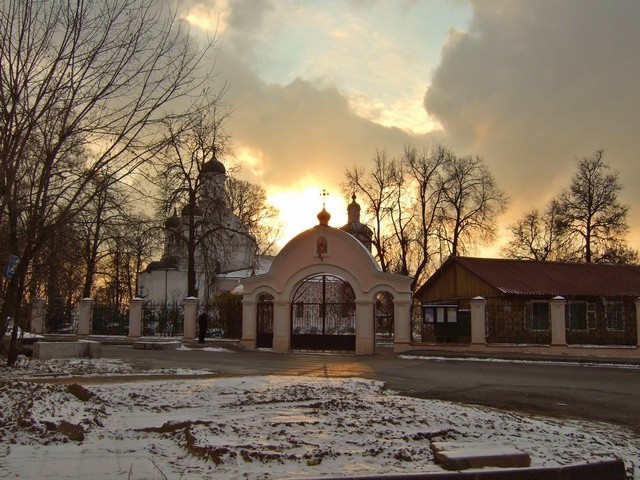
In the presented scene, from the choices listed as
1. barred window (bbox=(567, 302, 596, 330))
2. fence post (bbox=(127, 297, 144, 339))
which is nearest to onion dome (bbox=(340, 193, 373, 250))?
barred window (bbox=(567, 302, 596, 330))

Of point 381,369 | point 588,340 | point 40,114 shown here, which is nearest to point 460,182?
point 588,340

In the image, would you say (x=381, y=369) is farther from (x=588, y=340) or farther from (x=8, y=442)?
(x=588, y=340)

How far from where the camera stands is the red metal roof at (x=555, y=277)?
30781 mm

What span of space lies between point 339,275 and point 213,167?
13.6 m

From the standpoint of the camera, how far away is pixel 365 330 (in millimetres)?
24219

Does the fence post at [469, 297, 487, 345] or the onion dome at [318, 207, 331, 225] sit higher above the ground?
the onion dome at [318, 207, 331, 225]

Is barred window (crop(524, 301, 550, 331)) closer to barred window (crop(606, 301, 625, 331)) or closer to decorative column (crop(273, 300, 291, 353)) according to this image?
barred window (crop(606, 301, 625, 331))

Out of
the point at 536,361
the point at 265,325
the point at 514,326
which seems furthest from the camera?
the point at 514,326

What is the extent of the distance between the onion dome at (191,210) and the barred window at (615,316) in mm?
20721

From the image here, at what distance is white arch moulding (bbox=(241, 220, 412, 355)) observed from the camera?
24203mm

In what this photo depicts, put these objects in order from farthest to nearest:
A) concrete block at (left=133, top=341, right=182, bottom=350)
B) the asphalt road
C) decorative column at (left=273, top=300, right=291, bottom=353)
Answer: decorative column at (left=273, top=300, right=291, bottom=353), concrete block at (left=133, top=341, right=182, bottom=350), the asphalt road

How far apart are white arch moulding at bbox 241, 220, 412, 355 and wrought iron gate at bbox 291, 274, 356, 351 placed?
17.2 inches

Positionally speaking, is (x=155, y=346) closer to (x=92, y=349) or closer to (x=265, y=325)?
(x=265, y=325)

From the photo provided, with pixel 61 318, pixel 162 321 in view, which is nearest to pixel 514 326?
pixel 162 321
